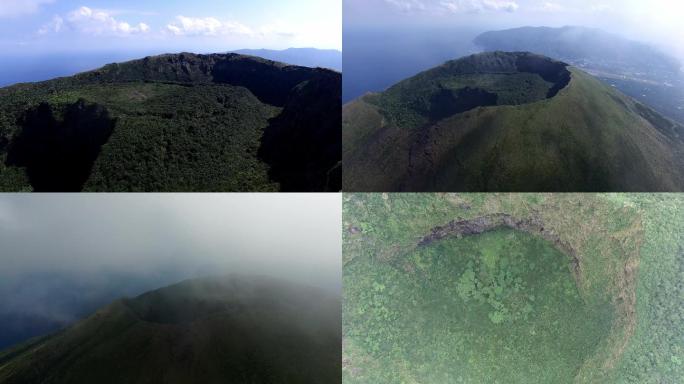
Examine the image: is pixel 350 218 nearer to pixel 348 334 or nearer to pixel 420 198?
pixel 420 198

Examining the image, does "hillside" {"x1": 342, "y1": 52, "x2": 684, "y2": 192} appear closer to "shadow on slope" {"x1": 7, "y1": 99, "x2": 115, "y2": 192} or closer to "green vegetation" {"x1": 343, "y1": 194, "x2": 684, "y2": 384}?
"green vegetation" {"x1": 343, "y1": 194, "x2": 684, "y2": 384}

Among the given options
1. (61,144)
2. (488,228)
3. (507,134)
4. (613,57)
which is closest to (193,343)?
(488,228)

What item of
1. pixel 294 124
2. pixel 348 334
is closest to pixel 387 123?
pixel 294 124

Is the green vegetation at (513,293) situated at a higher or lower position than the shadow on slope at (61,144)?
lower

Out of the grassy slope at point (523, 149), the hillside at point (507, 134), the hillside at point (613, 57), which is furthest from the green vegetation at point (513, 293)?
the hillside at point (613, 57)

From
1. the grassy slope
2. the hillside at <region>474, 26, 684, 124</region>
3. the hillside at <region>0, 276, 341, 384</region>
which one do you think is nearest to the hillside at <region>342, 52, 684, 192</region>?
the grassy slope

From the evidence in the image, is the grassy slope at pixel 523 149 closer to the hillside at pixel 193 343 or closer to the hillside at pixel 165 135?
the hillside at pixel 165 135
